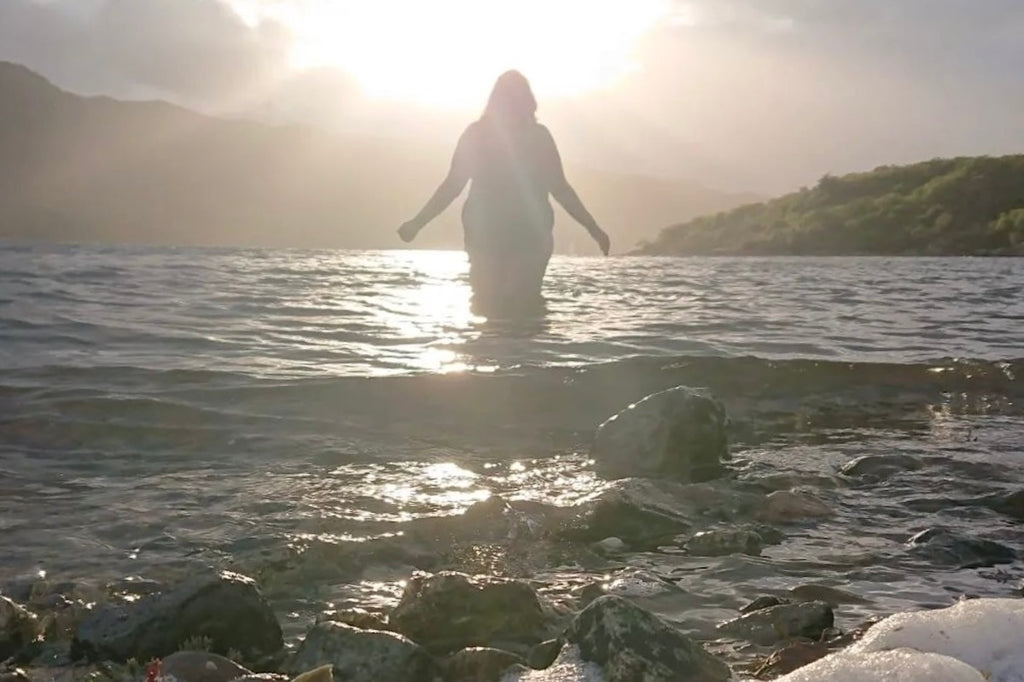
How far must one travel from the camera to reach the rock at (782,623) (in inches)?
133

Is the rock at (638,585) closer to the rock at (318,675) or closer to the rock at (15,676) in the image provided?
the rock at (318,675)

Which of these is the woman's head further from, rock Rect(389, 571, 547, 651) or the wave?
rock Rect(389, 571, 547, 651)

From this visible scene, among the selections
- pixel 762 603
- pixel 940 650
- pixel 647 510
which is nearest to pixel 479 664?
pixel 762 603

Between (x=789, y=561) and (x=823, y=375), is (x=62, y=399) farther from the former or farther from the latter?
(x=823, y=375)

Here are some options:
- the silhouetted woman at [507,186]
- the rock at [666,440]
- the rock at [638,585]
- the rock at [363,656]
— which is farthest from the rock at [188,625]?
the silhouetted woman at [507,186]

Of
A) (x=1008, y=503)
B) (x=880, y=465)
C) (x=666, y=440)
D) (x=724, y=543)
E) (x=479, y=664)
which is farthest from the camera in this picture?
(x=666, y=440)

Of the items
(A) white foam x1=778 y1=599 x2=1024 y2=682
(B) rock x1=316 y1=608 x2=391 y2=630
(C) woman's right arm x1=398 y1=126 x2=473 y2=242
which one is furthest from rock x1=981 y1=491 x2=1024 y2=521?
(C) woman's right arm x1=398 y1=126 x2=473 y2=242

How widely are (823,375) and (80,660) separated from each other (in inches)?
309

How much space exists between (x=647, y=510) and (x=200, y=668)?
8.49 feet

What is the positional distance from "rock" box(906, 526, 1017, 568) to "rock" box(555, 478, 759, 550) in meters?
0.97

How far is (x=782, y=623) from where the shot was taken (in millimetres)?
3404

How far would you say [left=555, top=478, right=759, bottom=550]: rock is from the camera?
4750 mm

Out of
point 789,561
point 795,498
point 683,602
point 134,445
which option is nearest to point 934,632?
point 683,602

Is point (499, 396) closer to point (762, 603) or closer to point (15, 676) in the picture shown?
point (762, 603)
